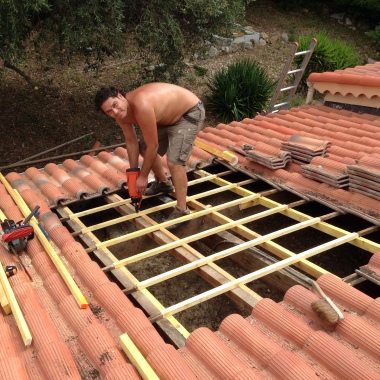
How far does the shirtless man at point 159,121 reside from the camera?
3.88 metres

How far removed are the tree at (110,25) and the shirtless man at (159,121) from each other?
3.20 meters

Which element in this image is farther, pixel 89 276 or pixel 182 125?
pixel 182 125

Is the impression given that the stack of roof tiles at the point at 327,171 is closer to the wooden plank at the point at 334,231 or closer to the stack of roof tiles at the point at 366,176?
the stack of roof tiles at the point at 366,176

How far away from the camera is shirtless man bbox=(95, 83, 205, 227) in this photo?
3.88 m

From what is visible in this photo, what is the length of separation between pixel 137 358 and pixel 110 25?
7336 millimetres

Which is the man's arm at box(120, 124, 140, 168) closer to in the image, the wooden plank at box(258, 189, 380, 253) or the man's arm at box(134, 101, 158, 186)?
the man's arm at box(134, 101, 158, 186)

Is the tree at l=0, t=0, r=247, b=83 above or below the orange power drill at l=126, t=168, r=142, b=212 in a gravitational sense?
above

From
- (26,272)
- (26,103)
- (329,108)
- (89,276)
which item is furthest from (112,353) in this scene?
(26,103)

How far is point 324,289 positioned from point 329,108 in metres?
4.94

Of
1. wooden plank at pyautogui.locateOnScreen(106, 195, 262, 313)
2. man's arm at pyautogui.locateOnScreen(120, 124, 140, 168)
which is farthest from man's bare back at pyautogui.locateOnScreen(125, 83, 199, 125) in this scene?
wooden plank at pyautogui.locateOnScreen(106, 195, 262, 313)

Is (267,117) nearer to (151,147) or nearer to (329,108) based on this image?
(329,108)

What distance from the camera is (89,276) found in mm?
3324

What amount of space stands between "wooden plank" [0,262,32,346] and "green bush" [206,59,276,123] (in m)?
9.90

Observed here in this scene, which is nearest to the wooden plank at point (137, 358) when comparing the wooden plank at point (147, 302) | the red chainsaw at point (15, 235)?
the wooden plank at point (147, 302)
